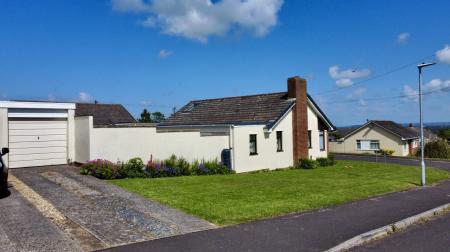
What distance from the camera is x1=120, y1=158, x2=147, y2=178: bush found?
52.4 ft

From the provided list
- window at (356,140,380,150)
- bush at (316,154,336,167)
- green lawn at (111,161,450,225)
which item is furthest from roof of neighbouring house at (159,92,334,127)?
window at (356,140,380,150)

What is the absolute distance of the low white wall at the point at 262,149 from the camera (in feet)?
72.3

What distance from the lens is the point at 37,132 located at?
55.3 ft

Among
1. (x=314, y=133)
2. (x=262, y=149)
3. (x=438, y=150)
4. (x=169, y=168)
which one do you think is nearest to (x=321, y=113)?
(x=314, y=133)

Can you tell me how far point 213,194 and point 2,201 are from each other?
233 inches

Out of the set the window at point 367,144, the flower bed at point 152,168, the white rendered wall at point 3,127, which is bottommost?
the flower bed at point 152,168

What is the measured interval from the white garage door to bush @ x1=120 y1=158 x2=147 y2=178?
10.5 ft

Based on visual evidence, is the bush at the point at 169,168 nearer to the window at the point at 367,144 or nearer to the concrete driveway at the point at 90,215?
the concrete driveway at the point at 90,215

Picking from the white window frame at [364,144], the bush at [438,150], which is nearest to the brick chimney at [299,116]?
the bush at [438,150]

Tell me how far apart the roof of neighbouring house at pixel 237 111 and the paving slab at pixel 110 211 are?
531 inches

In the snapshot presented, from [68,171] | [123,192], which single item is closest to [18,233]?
[123,192]

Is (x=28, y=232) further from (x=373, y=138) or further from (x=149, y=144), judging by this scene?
(x=373, y=138)

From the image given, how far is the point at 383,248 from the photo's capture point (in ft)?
25.6

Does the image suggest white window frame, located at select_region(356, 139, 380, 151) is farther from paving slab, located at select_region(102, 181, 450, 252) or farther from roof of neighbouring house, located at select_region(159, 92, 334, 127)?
paving slab, located at select_region(102, 181, 450, 252)
